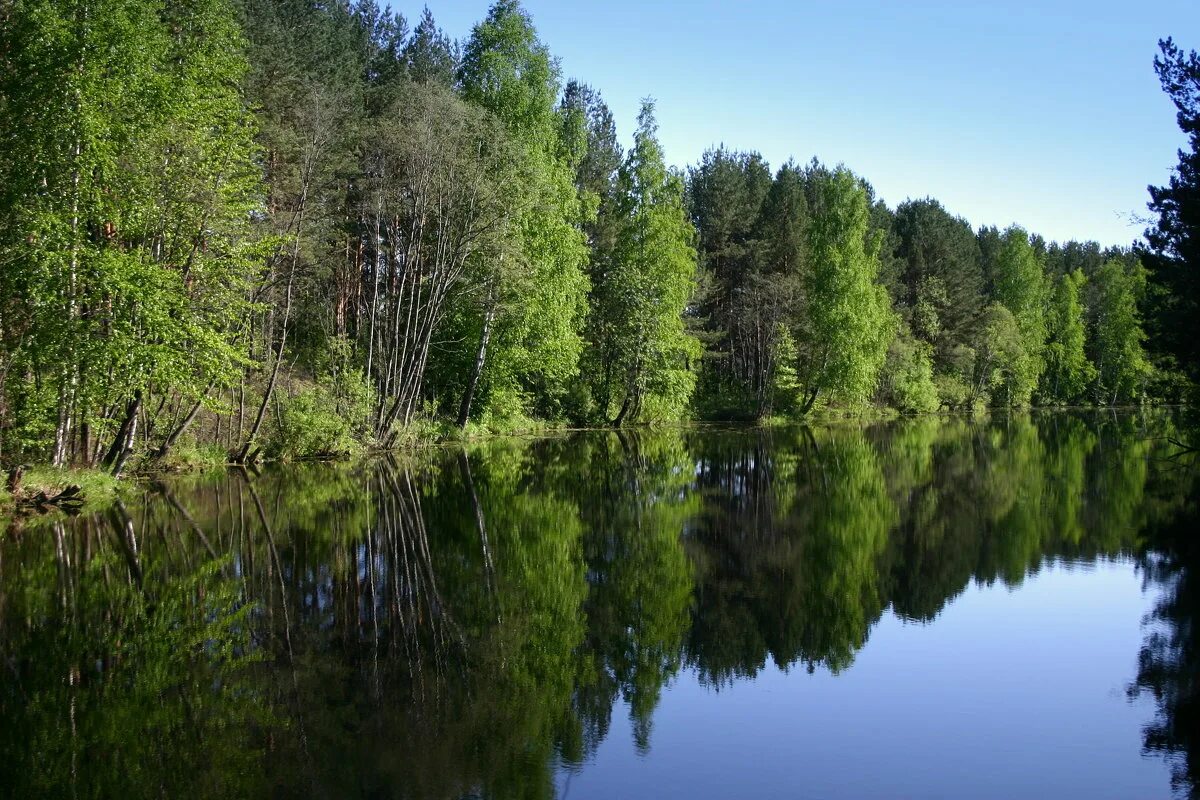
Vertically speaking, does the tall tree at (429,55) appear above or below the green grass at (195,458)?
above

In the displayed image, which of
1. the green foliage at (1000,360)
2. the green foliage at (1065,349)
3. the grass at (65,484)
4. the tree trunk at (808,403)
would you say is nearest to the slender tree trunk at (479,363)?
the grass at (65,484)

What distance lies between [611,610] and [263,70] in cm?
2446

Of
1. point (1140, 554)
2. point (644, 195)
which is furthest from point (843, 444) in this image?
point (1140, 554)

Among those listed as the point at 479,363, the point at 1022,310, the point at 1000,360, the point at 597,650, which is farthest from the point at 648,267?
the point at 1022,310

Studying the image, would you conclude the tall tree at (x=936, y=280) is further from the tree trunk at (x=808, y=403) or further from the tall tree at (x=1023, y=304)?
the tree trunk at (x=808, y=403)

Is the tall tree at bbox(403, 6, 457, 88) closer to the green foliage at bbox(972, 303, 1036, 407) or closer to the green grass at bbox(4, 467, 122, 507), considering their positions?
the green grass at bbox(4, 467, 122, 507)

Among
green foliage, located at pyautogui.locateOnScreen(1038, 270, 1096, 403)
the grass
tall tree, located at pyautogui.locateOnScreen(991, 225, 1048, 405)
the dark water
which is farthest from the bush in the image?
green foliage, located at pyautogui.locateOnScreen(1038, 270, 1096, 403)

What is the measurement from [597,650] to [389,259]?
28129mm

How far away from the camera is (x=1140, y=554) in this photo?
15.2 meters

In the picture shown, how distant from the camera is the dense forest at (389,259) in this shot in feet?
62.2

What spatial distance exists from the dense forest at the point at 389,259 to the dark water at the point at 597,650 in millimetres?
4946

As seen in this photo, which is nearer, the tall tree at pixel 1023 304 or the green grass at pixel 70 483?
the green grass at pixel 70 483

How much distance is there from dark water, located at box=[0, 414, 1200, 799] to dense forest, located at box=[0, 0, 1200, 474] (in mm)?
4946

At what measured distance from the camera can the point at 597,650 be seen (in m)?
9.59
